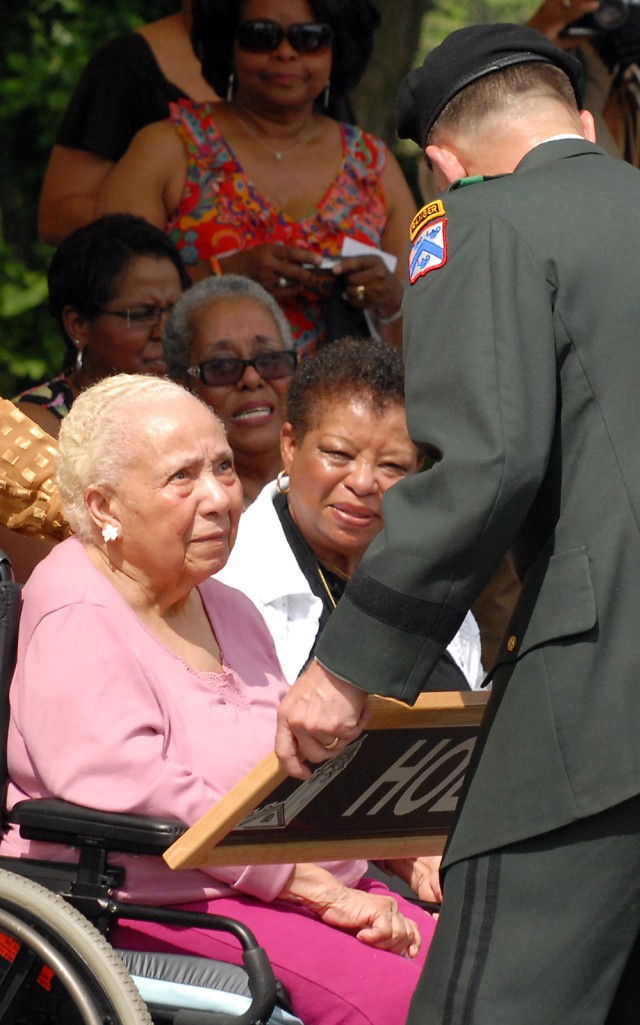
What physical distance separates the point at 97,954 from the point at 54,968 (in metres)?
0.08

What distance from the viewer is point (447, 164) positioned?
2482mm

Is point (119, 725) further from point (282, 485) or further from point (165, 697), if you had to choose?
point (282, 485)

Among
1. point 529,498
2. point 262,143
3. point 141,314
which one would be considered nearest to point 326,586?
point 141,314

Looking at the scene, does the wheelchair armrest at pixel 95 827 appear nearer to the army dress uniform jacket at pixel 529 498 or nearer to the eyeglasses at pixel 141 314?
the army dress uniform jacket at pixel 529 498

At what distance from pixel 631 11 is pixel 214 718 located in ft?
12.1

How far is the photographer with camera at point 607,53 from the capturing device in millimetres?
5520

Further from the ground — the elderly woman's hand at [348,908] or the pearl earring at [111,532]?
the pearl earring at [111,532]

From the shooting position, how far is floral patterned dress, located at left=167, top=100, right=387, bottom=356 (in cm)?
495

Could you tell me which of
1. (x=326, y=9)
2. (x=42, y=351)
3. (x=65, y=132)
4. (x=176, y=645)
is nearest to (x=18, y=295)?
(x=42, y=351)

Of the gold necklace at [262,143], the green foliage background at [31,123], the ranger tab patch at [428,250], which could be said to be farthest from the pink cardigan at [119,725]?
the green foliage background at [31,123]

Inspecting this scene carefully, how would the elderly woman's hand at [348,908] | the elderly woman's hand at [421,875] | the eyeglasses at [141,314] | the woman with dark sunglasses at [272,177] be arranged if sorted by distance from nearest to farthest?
the elderly woman's hand at [348,908], the elderly woman's hand at [421,875], the eyeglasses at [141,314], the woman with dark sunglasses at [272,177]

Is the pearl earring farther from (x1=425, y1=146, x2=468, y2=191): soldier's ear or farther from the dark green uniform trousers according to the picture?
the dark green uniform trousers

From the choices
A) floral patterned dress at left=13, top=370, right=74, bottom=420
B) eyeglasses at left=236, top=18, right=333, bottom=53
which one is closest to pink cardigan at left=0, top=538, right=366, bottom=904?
floral patterned dress at left=13, top=370, right=74, bottom=420

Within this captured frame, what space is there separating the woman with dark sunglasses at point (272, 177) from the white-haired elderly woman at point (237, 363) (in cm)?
30
